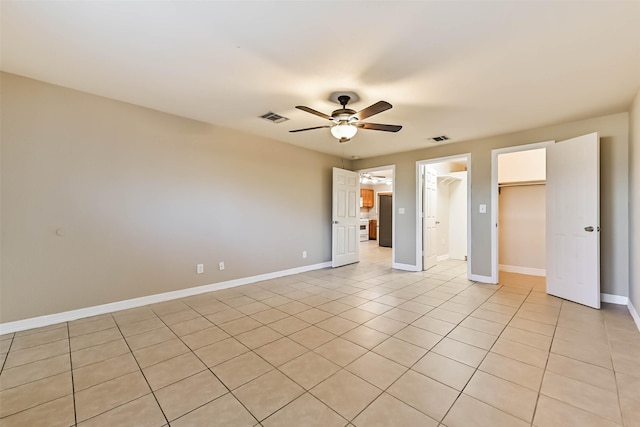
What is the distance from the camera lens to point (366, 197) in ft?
35.8

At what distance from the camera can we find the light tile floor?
1524 mm

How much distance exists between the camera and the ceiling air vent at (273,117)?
11.4 feet

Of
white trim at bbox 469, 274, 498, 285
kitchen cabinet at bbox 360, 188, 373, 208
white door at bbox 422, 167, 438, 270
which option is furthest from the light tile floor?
kitchen cabinet at bbox 360, 188, 373, 208

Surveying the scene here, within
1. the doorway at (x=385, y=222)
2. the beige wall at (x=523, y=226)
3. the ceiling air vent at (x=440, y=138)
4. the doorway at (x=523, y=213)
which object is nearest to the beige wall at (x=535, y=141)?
the ceiling air vent at (x=440, y=138)

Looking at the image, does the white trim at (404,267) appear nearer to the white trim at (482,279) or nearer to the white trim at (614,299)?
the white trim at (482,279)

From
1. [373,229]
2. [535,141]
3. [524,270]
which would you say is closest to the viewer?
[535,141]

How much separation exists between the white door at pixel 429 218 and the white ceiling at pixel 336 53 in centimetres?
212

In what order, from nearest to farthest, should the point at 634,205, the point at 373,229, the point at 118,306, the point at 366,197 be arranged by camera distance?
the point at 634,205, the point at 118,306, the point at 373,229, the point at 366,197

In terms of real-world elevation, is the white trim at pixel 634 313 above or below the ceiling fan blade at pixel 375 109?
below

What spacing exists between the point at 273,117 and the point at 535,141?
12.7 feet

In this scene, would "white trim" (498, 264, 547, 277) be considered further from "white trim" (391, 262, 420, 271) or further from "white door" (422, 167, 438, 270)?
"white trim" (391, 262, 420, 271)

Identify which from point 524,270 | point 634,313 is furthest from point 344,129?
point 524,270

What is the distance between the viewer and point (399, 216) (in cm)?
550

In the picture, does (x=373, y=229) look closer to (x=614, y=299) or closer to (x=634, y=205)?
(x=614, y=299)
